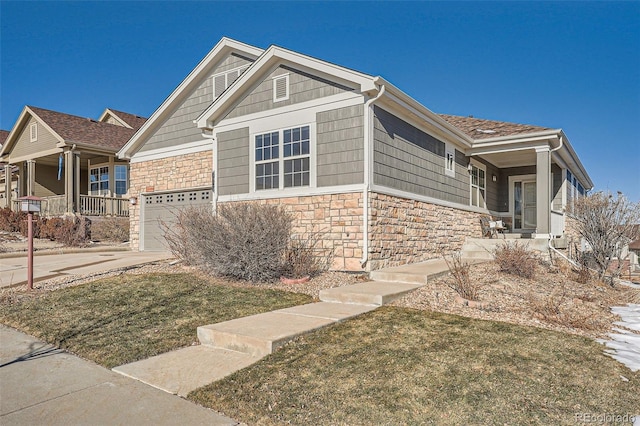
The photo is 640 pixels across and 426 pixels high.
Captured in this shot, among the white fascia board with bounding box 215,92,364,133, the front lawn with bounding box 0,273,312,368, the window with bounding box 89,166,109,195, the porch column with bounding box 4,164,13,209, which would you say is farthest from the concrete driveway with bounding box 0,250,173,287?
the porch column with bounding box 4,164,13,209

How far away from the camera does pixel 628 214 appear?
9.97m

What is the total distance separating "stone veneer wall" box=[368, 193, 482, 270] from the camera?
31.2 ft

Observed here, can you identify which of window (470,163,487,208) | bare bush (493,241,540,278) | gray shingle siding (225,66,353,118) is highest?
gray shingle siding (225,66,353,118)

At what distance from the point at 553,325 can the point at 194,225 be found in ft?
22.7

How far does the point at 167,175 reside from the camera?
1550 centimetres

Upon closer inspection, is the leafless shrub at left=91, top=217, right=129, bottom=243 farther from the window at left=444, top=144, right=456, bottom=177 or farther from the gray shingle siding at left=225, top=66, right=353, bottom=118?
the window at left=444, top=144, right=456, bottom=177

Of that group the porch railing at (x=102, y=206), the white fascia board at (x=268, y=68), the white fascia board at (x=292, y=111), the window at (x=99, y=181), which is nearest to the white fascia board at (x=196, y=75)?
the white fascia board at (x=268, y=68)

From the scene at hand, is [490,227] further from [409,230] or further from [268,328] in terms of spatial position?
[268,328]

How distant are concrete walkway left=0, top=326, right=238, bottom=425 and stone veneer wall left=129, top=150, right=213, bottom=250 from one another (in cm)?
990

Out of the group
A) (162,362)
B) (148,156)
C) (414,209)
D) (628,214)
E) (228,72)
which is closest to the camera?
(162,362)

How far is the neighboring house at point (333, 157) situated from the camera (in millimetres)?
9562

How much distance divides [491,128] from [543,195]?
3570 mm

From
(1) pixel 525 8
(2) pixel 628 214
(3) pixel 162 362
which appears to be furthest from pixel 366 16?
(3) pixel 162 362

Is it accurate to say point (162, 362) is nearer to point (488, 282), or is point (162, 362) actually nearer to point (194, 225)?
point (194, 225)
